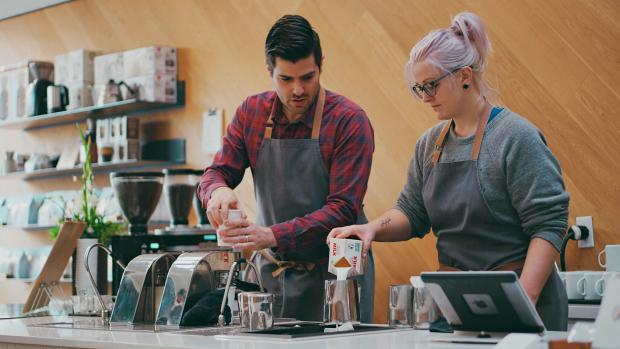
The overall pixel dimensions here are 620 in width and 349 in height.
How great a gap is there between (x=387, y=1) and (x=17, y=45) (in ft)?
12.0

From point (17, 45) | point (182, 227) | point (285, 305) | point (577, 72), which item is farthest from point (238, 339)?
point (17, 45)

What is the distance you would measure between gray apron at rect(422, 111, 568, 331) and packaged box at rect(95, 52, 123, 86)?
146 inches

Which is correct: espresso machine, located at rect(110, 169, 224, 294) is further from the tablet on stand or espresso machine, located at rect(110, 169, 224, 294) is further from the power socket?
the power socket

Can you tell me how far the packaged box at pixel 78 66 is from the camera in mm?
6117

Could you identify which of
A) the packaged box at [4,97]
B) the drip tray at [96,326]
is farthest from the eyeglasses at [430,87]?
the packaged box at [4,97]

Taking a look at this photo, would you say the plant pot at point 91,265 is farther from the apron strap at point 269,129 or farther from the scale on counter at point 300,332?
the scale on counter at point 300,332

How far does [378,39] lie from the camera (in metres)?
4.64

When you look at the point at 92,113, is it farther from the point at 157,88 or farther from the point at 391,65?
the point at 391,65

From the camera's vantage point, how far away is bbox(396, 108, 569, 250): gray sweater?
2.35 m

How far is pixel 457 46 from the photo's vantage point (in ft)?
8.16

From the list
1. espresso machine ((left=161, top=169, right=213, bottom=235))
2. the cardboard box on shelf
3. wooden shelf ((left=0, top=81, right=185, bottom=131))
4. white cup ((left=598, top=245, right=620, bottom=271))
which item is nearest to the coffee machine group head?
espresso machine ((left=161, top=169, right=213, bottom=235))

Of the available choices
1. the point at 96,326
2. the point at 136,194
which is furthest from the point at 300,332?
the point at 136,194

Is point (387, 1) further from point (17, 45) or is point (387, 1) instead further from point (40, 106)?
point (17, 45)

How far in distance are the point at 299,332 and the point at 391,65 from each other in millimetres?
2583
